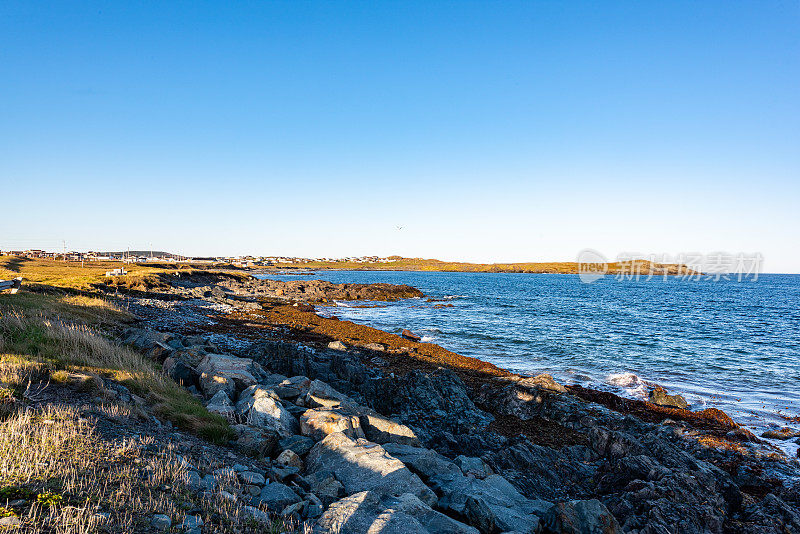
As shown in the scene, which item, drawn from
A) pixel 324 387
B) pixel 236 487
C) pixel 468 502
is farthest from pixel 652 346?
pixel 236 487

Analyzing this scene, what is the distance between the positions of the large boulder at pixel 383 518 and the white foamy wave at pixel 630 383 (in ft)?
59.8

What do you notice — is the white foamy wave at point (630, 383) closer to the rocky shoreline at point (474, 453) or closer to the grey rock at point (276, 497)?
the rocky shoreline at point (474, 453)

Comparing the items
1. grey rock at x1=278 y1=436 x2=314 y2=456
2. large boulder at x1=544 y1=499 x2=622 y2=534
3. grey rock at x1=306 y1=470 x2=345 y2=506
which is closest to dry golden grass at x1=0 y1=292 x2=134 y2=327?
grey rock at x1=278 y1=436 x2=314 y2=456

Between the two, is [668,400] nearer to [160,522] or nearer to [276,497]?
[276,497]

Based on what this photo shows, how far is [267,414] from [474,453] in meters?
5.94

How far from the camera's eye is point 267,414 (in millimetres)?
9703

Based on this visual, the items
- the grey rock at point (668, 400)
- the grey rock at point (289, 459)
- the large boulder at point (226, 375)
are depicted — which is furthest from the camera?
the grey rock at point (668, 400)

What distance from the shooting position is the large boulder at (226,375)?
11.9m

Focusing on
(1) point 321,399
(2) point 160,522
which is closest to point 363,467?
(2) point 160,522

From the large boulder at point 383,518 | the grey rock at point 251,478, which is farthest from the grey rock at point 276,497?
the large boulder at point 383,518

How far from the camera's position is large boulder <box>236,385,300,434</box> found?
9453 millimetres

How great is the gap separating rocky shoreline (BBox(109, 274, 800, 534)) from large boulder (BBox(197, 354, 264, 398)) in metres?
0.05

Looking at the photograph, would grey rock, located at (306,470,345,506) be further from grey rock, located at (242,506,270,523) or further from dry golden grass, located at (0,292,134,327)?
dry golden grass, located at (0,292,134,327)

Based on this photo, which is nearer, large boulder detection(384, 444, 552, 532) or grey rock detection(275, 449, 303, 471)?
large boulder detection(384, 444, 552, 532)
